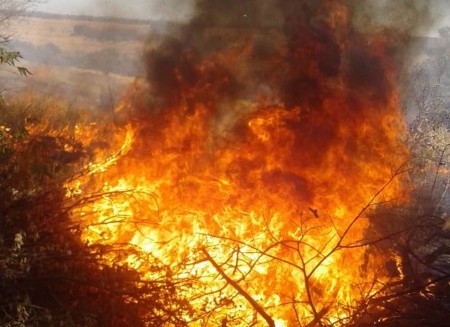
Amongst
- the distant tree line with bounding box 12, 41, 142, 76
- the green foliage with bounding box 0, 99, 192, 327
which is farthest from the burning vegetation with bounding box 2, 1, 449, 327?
the distant tree line with bounding box 12, 41, 142, 76

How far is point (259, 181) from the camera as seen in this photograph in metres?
7.18

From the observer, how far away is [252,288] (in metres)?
6.11

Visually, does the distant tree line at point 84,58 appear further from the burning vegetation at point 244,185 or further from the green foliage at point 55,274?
the green foliage at point 55,274

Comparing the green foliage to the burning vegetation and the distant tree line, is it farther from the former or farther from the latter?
the distant tree line

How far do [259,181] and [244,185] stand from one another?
28 cm

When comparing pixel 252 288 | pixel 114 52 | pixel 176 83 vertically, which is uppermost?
pixel 114 52

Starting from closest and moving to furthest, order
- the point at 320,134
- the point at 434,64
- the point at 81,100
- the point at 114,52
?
the point at 320,134, the point at 81,100, the point at 434,64, the point at 114,52

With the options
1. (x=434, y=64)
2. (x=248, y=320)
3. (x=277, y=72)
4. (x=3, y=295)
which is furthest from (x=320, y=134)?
(x=434, y=64)

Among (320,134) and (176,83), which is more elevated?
(176,83)

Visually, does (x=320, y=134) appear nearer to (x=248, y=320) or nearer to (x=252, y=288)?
(x=252, y=288)

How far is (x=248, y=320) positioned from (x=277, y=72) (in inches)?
186

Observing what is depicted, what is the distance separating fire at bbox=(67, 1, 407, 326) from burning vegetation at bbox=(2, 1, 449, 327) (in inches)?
1.0

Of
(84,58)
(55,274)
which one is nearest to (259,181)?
(55,274)

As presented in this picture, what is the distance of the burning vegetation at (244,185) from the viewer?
5348 millimetres
